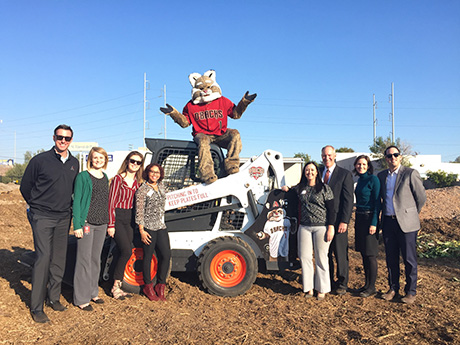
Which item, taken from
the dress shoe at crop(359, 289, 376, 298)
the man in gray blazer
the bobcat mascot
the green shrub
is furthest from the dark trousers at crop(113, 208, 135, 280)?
the green shrub

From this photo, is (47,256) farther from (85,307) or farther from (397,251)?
(397,251)

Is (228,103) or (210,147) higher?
(228,103)

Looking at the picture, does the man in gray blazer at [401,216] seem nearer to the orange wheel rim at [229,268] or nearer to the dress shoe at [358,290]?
the dress shoe at [358,290]

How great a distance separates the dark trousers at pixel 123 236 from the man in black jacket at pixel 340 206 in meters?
2.78

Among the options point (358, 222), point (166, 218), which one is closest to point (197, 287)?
point (166, 218)

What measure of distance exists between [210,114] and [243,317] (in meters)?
3.21

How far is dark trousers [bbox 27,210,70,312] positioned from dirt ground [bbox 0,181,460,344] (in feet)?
0.86

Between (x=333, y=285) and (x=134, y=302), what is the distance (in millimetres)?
2871

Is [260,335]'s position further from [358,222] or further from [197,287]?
[358,222]

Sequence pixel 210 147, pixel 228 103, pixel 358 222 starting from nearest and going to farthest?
pixel 358 222 < pixel 210 147 < pixel 228 103

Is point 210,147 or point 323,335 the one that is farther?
point 210,147

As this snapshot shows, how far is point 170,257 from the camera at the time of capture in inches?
190

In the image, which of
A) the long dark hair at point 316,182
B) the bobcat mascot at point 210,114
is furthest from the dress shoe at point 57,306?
the long dark hair at point 316,182

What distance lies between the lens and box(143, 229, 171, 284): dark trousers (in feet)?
15.4
